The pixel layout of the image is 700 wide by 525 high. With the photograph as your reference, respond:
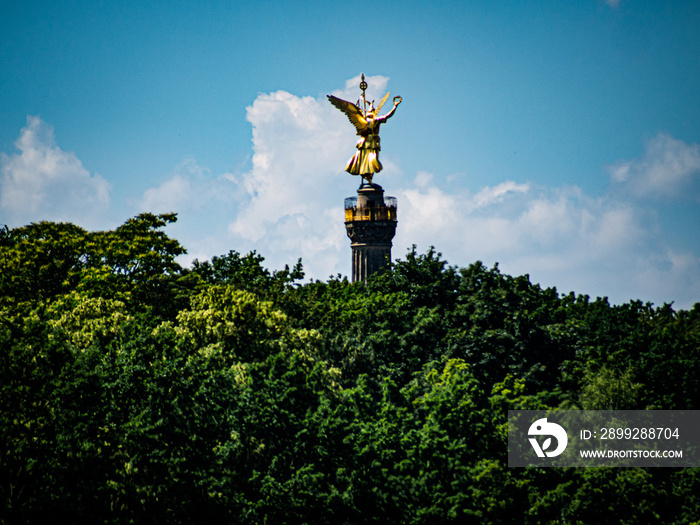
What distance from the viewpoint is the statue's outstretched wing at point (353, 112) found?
60562 millimetres

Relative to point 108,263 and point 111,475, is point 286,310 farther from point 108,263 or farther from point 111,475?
point 111,475

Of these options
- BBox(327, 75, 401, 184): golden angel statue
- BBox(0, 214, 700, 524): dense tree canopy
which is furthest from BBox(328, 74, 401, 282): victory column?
BBox(0, 214, 700, 524): dense tree canopy

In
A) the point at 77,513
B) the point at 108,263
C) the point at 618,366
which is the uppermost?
the point at 108,263

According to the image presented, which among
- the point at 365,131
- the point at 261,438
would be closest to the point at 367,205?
the point at 365,131

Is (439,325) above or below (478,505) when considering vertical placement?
above

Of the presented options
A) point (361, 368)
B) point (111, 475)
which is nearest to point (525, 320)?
point (361, 368)

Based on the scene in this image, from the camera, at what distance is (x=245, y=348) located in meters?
39.7

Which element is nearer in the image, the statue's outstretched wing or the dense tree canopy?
the dense tree canopy

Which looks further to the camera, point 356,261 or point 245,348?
point 356,261

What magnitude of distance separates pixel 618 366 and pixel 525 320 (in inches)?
200

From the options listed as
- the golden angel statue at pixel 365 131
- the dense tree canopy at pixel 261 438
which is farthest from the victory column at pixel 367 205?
the dense tree canopy at pixel 261 438

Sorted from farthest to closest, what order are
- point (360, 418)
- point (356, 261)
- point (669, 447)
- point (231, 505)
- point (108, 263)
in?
point (356, 261)
point (108, 263)
point (669, 447)
point (360, 418)
point (231, 505)

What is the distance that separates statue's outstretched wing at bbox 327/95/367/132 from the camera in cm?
6056

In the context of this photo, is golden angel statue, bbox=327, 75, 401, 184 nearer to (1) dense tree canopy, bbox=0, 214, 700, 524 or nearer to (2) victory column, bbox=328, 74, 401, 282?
(2) victory column, bbox=328, 74, 401, 282
